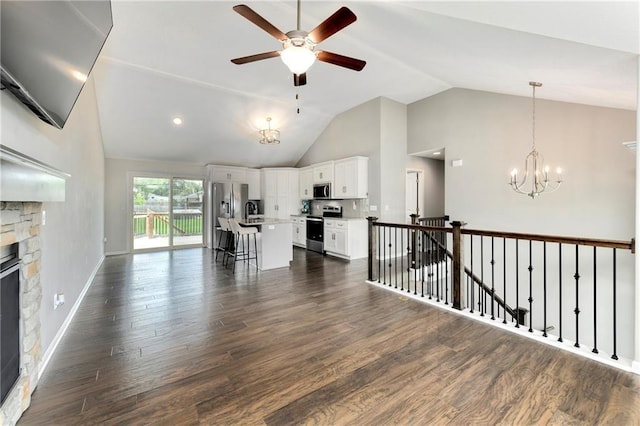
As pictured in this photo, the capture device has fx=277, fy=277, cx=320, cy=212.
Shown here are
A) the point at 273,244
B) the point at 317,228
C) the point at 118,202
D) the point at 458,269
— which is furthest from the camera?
the point at 317,228

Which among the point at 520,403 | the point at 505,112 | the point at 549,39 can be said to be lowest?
the point at 520,403

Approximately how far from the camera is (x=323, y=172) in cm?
726

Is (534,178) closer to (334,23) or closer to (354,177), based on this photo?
(354,177)

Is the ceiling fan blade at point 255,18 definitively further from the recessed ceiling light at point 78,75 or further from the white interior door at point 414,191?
the white interior door at point 414,191

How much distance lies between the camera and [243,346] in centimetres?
245

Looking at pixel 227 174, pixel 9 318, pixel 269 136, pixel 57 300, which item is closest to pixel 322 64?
pixel 269 136

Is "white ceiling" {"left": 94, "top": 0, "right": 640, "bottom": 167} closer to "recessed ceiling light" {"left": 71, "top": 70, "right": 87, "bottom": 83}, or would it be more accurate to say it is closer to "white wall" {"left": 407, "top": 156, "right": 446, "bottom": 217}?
"white wall" {"left": 407, "top": 156, "right": 446, "bottom": 217}

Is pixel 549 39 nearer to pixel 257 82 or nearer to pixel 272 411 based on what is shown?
pixel 272 411

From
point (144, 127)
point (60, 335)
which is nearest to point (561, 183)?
point (60, 335)

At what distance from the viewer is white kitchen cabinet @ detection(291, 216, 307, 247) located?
7.57 m

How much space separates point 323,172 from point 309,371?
5.64 meters

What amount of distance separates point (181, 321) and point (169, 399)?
4.16 feet

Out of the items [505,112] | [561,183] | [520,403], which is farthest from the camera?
[505,112]

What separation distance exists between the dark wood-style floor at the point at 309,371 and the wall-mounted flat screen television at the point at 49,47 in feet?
6.21
